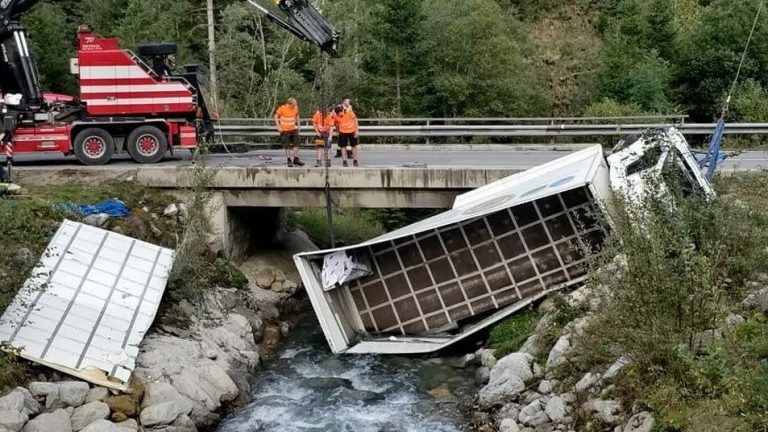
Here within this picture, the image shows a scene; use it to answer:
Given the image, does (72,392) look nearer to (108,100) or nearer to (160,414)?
(160,414)

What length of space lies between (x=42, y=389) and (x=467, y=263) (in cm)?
830

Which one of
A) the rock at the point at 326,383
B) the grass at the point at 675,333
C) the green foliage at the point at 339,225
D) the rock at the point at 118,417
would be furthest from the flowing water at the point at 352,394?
the green foliage at the point at 339,225

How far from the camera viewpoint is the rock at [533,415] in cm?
1147

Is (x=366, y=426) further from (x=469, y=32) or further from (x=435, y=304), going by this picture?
(x=469, y=32)

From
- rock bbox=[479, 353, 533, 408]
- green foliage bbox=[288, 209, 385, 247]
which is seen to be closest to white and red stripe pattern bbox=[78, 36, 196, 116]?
green foliage bbox=[288, 209, 385, 247]

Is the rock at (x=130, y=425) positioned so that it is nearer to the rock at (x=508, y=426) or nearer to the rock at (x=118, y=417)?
the rock at (x=118, y=417)

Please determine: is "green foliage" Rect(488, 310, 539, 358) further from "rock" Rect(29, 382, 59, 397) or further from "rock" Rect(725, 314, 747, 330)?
"rock" Rect(29, 382, 59, 397)

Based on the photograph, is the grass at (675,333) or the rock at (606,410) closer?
the grass at (675,333)

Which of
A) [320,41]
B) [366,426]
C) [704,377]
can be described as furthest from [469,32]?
[704,377]

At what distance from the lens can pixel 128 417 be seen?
11.5 metres

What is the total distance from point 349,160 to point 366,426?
8.91 meters

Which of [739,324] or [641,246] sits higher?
→ [641,246]

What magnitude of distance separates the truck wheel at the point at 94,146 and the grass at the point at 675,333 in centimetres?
1277

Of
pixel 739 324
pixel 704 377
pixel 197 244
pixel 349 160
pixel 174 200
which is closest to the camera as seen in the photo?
pixel 704 377
